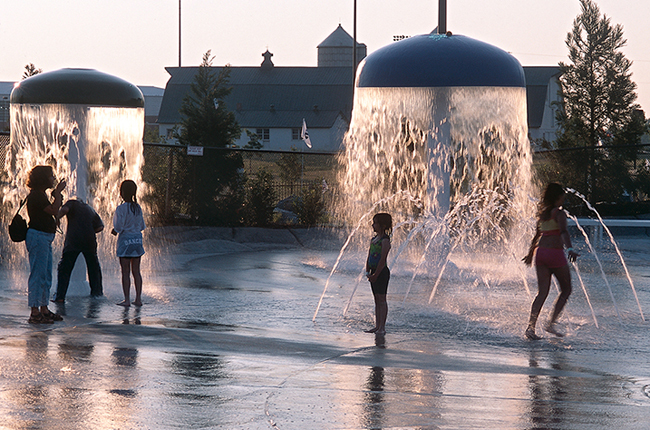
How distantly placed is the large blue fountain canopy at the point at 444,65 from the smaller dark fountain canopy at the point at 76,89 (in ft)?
14.0

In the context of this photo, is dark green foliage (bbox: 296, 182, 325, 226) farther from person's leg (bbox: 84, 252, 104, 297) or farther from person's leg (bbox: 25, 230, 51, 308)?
person's leg (bbox: 25, 230, 51, 308)

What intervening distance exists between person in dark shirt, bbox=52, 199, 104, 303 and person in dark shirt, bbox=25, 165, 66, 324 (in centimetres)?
132

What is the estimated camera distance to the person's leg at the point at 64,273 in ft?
32.7

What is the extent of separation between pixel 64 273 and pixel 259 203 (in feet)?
35.3

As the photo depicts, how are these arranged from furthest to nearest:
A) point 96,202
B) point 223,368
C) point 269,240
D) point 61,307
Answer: point 269,240 → point 96,202 → point 61,307 → point 223,368

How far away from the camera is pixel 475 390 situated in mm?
6012

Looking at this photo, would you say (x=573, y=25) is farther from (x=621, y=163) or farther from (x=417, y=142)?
(x=417, y=142)

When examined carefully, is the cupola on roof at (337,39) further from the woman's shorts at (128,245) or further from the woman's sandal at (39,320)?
the woman's sandal at (39,320)

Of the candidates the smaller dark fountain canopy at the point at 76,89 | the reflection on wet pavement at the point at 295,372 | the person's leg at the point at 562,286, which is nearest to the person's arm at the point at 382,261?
the reflection on wet pavement at the point at 295,372

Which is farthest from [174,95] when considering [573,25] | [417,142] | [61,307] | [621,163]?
[61,307]

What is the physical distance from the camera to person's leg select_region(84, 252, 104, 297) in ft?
33.7

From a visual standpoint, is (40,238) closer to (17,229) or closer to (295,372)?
(17,229)

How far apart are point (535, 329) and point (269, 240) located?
10563mm

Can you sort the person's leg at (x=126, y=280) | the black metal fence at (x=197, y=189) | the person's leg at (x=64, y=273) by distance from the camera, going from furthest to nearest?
1. the black metal fence at (x=197, y=189)
2. the person's leg at (x=64, y=273)
3. the person's leg at (x=126, y=280)
